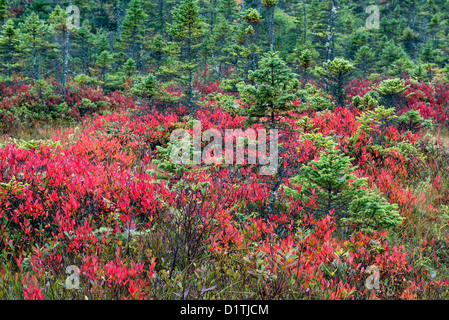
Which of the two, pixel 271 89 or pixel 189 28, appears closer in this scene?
pixel 271 89

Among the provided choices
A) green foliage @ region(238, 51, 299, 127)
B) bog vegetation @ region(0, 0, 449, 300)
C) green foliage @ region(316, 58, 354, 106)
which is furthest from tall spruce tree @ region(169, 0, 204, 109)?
green foliage @ region(238, 51, 299, 127)

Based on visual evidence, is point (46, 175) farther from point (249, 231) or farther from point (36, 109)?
point (36, 109)

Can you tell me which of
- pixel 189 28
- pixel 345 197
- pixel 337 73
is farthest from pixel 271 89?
pixel 189 28

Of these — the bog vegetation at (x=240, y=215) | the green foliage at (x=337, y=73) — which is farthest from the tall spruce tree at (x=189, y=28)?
the green foliage at (x=337, y=73)

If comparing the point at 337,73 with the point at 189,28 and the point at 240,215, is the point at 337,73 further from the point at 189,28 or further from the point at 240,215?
the point at 240,215

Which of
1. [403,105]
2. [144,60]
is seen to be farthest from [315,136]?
[144,60]

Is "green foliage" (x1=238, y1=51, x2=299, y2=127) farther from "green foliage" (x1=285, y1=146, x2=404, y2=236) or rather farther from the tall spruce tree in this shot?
the tall spruce tree

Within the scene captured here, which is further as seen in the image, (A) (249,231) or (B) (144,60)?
(B) (144,60)

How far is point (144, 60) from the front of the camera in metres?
24.4

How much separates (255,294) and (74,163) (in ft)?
13.3

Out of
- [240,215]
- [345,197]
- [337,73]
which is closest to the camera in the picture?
[345,197]

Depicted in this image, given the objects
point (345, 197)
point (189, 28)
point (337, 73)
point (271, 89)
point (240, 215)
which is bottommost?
point (240, 215)
